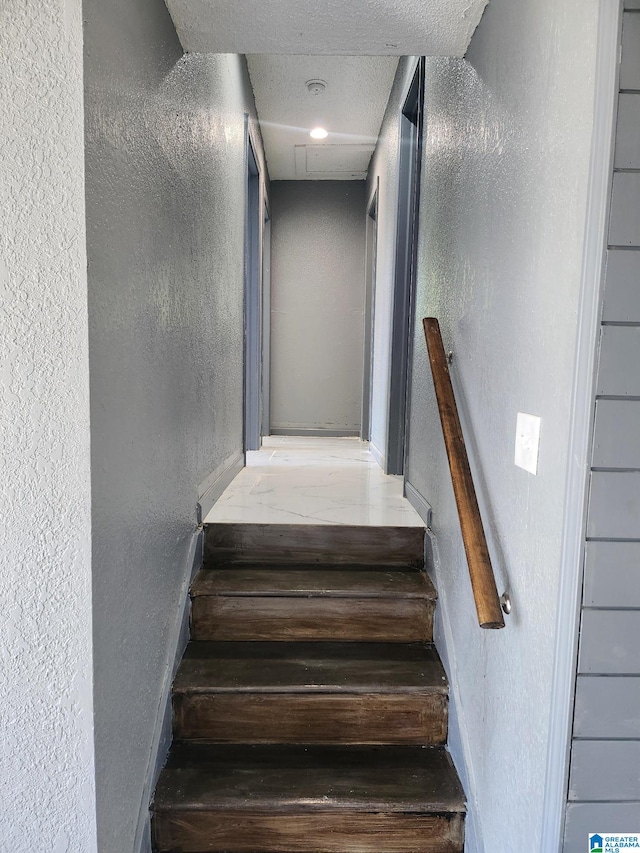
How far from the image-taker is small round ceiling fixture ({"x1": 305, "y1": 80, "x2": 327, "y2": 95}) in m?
3.24

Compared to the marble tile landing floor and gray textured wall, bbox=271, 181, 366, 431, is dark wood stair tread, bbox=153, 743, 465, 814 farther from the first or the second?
gray textured wall, bbox=271, 181, 366, 431

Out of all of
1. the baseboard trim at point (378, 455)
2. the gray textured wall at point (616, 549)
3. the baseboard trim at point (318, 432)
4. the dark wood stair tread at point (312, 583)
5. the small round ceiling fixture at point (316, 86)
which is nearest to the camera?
the gray textured wall at point (616, 549)

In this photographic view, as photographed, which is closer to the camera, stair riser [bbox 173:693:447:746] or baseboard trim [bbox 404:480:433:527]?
stair riser [bbox 173:693:447:746]

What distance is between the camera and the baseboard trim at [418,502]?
2.04m

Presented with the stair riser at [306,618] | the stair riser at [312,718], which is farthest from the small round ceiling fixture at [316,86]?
the stair riser at [312,718]

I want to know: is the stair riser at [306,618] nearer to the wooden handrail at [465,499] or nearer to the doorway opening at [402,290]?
the wooden handrail at [465,499]

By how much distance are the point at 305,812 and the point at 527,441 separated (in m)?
1.15

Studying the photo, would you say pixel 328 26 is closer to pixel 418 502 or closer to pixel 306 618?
pixel 418 502

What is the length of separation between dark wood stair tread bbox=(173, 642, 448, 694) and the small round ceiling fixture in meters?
3.26

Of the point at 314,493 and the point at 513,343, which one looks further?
the point at 314,493

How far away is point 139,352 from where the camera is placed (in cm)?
125

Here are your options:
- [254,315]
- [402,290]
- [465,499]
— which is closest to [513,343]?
[465,499]

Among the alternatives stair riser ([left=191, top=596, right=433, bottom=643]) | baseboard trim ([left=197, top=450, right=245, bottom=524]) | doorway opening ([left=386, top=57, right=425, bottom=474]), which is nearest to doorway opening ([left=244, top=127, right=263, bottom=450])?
baseboard trim ([left=197, top=450, right=245, bottom=524])

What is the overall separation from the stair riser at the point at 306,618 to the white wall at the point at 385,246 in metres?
1.54
